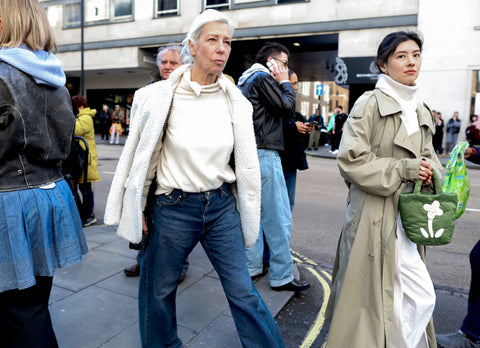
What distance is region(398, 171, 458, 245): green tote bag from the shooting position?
2254mm

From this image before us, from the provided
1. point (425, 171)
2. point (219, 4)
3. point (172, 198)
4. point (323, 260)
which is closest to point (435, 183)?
point (425, 171)

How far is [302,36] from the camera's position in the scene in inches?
846

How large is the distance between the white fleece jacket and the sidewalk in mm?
881

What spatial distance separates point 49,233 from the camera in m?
2.08

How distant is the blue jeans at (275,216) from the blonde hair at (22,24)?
1.99 metres

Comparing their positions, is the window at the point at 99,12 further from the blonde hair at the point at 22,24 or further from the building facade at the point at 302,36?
the blonde hair at the point at 22,24

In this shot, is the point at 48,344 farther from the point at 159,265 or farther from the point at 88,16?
the point at 88,16

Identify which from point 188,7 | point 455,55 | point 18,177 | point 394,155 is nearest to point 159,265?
point 18,177

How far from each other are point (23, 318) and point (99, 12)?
28491 mm

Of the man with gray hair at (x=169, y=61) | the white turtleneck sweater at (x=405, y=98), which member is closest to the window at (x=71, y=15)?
the man with gray hair at (x=169, y=61)

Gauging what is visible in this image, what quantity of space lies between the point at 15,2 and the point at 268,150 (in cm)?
219

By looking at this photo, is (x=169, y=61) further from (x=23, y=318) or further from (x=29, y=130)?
(x=23, y=318)

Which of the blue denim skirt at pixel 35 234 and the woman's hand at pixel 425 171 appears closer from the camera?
the blue denim skirt at pixel 35 234

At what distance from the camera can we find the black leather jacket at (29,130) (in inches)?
74.9
